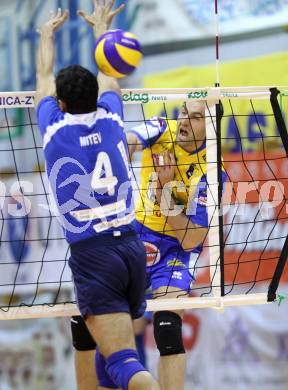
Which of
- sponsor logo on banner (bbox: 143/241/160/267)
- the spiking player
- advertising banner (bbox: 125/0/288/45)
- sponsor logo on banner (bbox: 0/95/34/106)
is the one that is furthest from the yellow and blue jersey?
advertising banner (bbox: 125/0/288/45)

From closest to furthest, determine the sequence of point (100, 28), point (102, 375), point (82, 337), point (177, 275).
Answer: point (100, 28) → point (102, 375) → point (82, 337) → point (177, 275)

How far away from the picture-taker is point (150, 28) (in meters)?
9.12

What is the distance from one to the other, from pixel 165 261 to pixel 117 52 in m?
1.94

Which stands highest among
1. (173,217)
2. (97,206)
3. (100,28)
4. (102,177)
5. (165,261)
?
(100,28)

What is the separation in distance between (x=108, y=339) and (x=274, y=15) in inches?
191

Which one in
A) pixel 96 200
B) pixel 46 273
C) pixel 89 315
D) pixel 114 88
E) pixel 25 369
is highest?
pixel 114 88

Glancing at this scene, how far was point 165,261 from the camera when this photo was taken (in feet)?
20.7

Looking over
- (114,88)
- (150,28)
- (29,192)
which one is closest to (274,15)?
(150,28)

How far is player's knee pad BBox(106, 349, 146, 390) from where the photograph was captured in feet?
15.5

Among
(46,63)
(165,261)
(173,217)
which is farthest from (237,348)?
(46,63)

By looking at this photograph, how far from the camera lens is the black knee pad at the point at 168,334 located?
19.0 feet

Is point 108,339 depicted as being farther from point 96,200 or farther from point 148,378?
point 96,200

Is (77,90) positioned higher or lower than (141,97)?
higher

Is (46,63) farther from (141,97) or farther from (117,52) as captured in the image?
(141,97)
